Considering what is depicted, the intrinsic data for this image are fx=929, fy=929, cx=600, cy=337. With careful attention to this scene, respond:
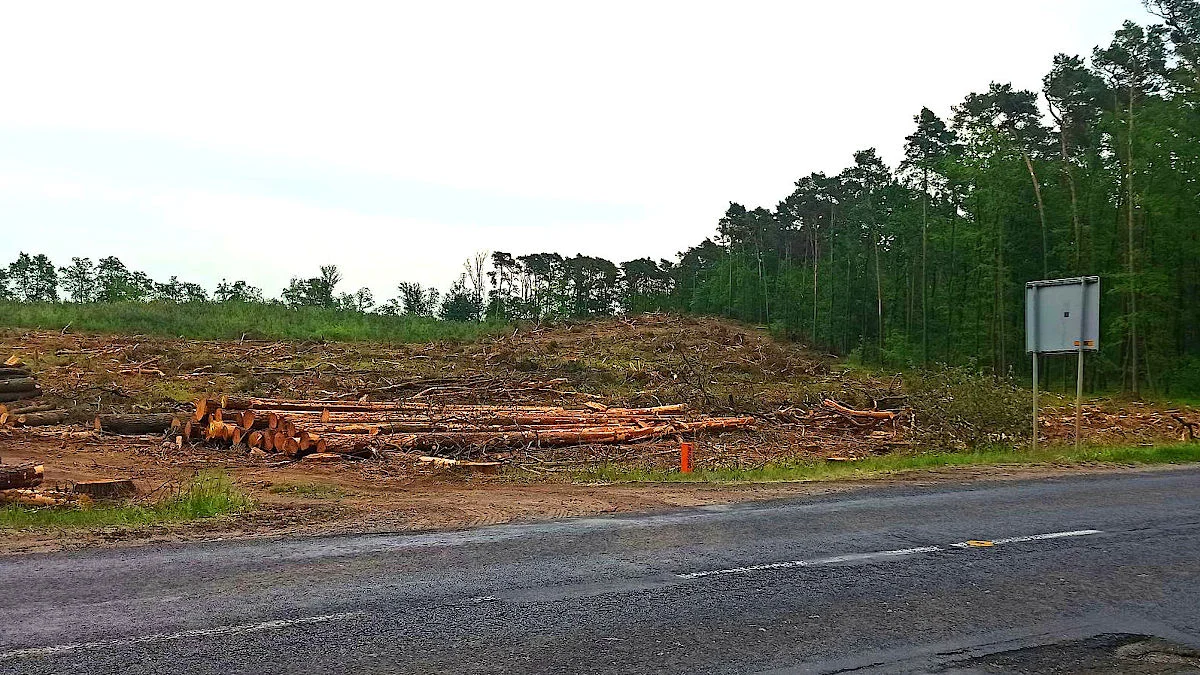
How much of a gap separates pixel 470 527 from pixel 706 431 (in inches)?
568

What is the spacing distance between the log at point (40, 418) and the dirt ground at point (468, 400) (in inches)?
11.5

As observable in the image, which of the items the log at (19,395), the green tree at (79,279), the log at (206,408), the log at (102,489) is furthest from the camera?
the green tree at (79,279)

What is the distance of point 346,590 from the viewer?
6492 millimetres

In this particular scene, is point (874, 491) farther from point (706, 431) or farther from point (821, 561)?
point (706, 431)

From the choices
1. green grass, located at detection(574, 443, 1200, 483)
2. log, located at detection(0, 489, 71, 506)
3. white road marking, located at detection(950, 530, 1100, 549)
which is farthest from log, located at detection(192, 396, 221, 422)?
white road marking, located at detection(950, 530, 1100, 549)

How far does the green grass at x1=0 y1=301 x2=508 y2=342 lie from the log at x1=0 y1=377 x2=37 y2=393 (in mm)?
14880

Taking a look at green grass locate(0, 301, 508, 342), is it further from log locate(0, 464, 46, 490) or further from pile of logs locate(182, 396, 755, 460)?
log locate(0, 464, 46, 490)

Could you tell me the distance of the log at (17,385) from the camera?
24234 millimetres

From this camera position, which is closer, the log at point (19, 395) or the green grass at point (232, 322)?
the log at point (19, 395)

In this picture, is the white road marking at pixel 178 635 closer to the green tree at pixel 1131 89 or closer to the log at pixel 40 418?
the log at pixel 40 418

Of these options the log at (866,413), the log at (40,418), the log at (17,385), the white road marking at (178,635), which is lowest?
the log at (40,418)

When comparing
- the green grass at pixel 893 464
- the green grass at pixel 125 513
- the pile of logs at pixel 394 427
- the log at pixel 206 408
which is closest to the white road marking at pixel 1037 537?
the green grass at pixel 893 464

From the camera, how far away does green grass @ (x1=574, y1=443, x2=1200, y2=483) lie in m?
14.6

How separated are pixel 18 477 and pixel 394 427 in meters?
8.16
